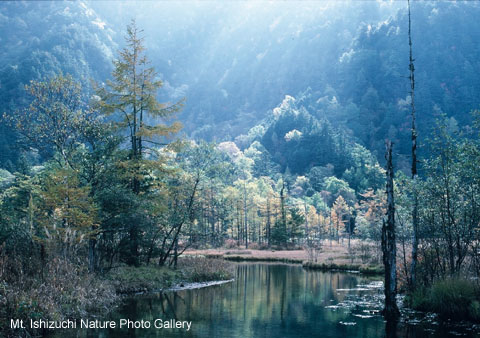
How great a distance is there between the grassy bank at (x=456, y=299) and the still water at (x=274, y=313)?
0.65m

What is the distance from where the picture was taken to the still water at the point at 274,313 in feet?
46.8

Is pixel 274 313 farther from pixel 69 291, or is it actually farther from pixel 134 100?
pixel 134 100

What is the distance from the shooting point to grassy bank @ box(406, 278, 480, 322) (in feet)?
50.4

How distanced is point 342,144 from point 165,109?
132 meters

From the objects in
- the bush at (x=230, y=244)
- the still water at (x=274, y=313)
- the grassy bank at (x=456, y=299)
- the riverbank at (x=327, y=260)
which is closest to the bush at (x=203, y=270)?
the still water at (x=274, y=313)

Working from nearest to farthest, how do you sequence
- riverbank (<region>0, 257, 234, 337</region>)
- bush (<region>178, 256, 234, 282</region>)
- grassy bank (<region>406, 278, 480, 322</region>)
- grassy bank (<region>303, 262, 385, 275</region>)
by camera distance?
riverbank (<region>0, 257, 234, 337</region>) < grassy bank (<region>406, 278, 480, 322</region>) < bush (<region>178, 256, 234, 282</region>) < grassy bank (<region>303, 262, 385, 275</region>)

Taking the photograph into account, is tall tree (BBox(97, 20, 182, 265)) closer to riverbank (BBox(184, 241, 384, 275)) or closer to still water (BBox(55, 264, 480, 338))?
still water (BBox(55, 264, 480, 338))

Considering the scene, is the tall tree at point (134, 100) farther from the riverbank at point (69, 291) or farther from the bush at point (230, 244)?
the bush at point (230, 244)

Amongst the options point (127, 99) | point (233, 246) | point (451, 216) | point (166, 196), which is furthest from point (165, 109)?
point (233, 246)

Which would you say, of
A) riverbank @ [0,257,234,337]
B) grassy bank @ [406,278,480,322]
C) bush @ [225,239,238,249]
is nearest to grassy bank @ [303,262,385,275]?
riverbank @ [0,257,234,337]

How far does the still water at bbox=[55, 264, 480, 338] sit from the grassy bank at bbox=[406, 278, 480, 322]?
651mm

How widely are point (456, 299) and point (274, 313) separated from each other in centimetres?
743

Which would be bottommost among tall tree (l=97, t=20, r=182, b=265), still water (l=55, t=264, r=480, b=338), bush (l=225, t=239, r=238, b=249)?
bush (l=225, t=239, r=238, b=249)

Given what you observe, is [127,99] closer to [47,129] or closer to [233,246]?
[47,129]
